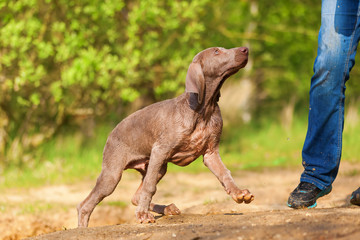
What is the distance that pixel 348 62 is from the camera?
406cm

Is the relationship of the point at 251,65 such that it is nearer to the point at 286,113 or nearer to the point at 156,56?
the point at 286,113

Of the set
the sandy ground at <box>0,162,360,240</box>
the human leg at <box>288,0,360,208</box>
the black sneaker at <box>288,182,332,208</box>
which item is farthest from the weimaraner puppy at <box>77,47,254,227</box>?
the human leg at <box>288,0,360,208</box>

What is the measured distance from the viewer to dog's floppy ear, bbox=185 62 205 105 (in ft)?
13.5

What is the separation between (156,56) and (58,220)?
14.9 ft

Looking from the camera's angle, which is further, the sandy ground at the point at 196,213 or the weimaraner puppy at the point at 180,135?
the weimaraner puppy at the point at 180,135

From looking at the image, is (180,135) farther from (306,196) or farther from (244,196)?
(306,196)

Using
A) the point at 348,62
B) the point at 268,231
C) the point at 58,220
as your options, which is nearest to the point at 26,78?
the point at 58,220

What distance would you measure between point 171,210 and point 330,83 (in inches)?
66.4

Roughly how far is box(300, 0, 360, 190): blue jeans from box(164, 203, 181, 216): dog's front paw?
1.11m

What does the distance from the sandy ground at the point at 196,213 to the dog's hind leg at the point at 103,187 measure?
0.20 metres

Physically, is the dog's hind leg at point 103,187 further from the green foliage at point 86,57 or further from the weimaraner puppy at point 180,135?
→ the green foliage at point 86,57

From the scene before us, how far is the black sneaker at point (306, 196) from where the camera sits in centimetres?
408

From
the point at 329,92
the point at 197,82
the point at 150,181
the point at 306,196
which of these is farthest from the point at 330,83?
the point at 150,181

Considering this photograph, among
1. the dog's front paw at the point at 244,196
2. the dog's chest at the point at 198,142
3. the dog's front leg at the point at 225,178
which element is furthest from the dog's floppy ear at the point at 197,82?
the dog's front paw at the point at 244,196
